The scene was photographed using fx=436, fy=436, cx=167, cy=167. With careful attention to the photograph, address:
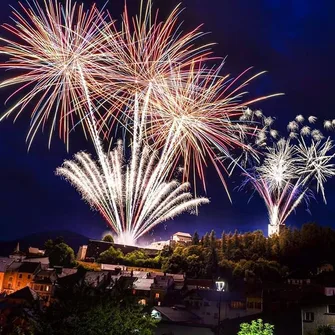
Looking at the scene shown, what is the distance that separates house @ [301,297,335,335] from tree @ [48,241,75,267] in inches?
1708

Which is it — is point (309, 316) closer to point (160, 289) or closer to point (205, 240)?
point (160, 289)

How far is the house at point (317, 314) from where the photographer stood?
28.0m

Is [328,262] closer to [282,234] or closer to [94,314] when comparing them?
[282,234]

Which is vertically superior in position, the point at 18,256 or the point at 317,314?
the point at 18,256

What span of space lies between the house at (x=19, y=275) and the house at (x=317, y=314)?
117ft

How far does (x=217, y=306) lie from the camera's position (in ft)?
127

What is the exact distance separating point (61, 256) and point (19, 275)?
11757mm

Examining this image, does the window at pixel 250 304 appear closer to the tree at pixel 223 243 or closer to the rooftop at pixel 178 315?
the rooftop at pixel 178 315

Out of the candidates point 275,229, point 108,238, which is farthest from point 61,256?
point 275,229

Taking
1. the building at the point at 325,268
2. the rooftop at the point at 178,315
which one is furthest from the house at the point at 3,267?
the building at the point at 325,268

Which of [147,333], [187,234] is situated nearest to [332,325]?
[147,333]

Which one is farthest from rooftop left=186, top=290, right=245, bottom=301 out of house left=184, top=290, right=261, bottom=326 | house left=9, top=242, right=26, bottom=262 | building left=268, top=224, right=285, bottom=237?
building left=268, top=224, right=285, bottom=237

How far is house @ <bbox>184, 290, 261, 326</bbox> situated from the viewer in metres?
38.0

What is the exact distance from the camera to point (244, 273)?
5625cm
